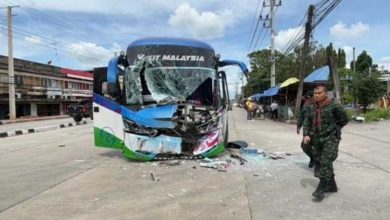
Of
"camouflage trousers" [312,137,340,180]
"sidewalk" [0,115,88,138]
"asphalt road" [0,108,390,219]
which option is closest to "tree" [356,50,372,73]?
"sidewalk" [0,115,88,138]

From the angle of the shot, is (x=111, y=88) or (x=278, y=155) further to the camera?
(x=278, y=155)

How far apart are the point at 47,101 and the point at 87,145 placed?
42995 mm

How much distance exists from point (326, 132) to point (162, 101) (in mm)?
4554

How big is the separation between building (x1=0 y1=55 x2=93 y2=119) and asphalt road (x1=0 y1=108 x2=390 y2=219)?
127 ft

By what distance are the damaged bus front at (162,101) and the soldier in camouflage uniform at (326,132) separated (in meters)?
3.56

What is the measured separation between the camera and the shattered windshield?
35.2ft

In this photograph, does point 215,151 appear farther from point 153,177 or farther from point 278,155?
point 153,177

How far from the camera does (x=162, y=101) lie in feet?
34.9

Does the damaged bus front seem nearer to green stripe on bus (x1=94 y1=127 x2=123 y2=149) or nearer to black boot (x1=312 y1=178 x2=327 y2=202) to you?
green stripe on bus (x1=94 y1=127 x2=123 y2=149)

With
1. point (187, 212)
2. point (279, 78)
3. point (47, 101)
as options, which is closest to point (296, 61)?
point (279, 78)

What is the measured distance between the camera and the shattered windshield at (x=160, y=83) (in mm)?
10734

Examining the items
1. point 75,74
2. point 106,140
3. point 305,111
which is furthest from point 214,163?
point 75,74

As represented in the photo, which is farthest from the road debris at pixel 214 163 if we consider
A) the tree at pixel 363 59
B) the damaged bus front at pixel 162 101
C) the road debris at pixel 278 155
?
the tree at pixel 363 59

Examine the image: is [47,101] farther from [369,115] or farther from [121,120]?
[121,120]
